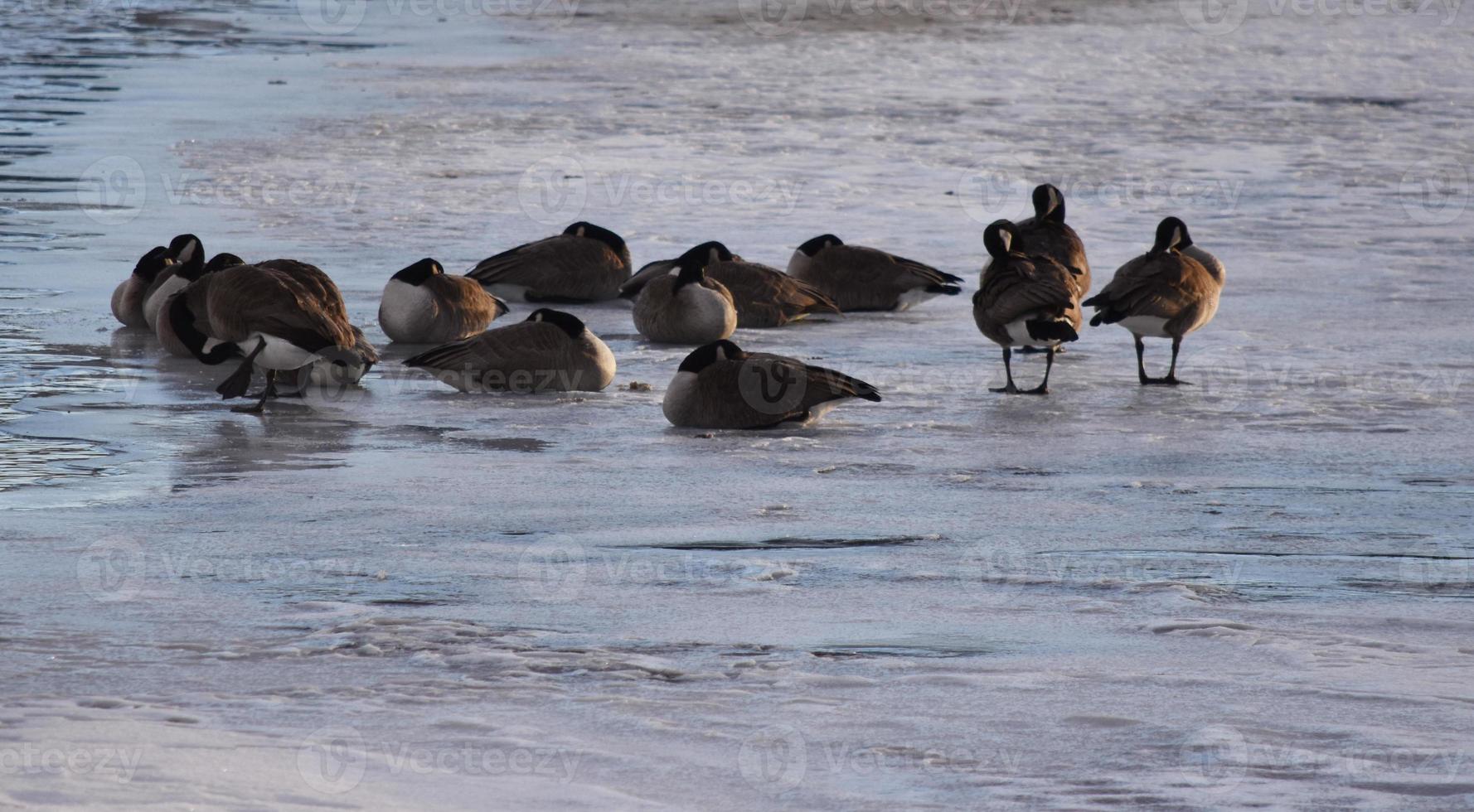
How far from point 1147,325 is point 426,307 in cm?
406

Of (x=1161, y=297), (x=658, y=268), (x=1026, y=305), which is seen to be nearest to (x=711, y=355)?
(x=1026, y=305)

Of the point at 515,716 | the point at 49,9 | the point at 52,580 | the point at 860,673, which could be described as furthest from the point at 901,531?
the point at 49,9

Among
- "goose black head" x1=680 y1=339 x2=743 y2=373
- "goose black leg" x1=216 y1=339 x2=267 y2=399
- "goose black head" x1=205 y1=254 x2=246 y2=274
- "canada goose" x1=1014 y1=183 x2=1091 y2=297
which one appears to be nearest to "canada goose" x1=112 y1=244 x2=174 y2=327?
"goose black head" x1=205 y1=254 x2=246 y2=274

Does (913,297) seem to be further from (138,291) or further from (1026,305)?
(138,291)

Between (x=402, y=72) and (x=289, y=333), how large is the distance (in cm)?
1719

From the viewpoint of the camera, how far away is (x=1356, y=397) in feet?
30.1

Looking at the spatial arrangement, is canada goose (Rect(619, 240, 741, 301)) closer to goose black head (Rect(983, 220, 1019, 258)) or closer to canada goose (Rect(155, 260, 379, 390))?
goose black head (Rect(983, 220, 1019, 258))

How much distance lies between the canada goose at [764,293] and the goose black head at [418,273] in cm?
184

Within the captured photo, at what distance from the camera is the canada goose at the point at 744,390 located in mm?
8477

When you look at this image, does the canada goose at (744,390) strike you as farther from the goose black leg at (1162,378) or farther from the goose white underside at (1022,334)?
the goose black leg at (1162,378)

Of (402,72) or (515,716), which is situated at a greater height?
(402,72)

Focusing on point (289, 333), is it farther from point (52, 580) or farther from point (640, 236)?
point (640, 236)

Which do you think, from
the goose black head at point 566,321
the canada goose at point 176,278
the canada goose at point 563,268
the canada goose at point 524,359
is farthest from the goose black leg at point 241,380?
the canada goose at point 563,268

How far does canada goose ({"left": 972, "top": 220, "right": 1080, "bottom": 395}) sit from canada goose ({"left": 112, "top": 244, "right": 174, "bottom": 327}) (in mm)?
4784
